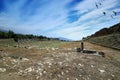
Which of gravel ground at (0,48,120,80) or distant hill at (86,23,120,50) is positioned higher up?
distant hill at (86,23,120,50)

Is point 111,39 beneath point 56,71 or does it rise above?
above

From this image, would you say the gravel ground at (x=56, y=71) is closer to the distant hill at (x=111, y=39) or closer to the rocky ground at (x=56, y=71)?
the rocky ground at (x=56, y=71)

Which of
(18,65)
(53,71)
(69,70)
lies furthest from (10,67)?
(69,70)

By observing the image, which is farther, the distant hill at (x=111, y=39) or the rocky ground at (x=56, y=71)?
the distant hill at (x=111, y=39)

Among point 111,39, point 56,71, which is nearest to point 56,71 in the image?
point 56,71

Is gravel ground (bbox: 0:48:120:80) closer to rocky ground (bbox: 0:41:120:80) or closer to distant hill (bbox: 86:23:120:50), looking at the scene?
rocky ground (bbox: 0:41:120:80)

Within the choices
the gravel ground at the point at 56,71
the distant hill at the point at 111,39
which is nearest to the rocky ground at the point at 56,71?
the gravel ground at the point at 56,71

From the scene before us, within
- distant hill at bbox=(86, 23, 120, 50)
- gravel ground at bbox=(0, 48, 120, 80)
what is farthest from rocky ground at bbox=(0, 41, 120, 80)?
distant hill at bbox=(86, 23, 120, 50)

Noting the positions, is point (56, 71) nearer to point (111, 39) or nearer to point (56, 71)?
point (56, 71)

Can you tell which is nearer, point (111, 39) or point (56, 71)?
point (56, 71)

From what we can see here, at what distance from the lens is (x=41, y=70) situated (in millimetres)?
8383

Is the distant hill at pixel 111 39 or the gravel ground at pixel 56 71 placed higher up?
the distant hill at pixel 111 39

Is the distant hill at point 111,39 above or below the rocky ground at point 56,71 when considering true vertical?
above

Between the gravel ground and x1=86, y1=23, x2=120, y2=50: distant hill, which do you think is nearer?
the gravel ground
